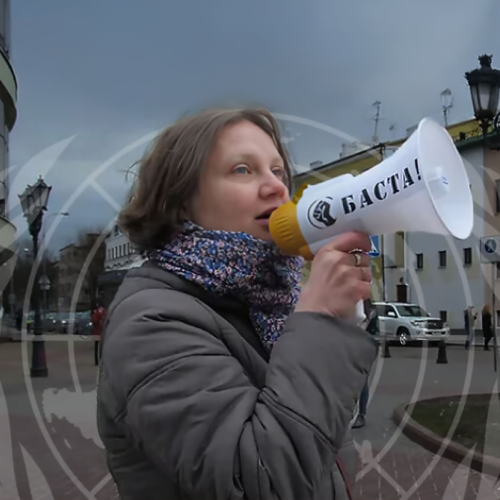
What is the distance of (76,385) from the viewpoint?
41.9 ft

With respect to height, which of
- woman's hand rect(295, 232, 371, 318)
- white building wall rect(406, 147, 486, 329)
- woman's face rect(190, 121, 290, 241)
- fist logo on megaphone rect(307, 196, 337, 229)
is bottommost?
woman's hand rect(295, 232, 371, 318)

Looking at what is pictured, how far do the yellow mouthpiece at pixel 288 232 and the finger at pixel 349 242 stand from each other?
0.23ft

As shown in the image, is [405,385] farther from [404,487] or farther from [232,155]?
[232,155]

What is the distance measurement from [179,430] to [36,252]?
14796 mm

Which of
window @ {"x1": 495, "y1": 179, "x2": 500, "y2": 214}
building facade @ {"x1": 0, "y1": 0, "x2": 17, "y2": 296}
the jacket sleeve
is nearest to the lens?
the jacket sleeve

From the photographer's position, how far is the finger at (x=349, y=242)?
1050 millimetres

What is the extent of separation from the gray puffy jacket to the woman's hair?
0.18 metres

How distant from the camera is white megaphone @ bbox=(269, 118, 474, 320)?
102 centimetres

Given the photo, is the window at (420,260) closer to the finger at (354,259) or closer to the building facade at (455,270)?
the building facade at (455,270)

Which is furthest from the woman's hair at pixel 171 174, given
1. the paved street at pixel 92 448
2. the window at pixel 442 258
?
the window at pixel 442 258

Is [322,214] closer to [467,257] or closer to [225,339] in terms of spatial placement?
[225,339]

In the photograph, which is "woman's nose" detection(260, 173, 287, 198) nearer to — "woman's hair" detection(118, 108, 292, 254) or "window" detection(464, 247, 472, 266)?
"woman's hair" detection(118, 108, 292, 254)

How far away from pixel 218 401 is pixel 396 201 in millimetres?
413

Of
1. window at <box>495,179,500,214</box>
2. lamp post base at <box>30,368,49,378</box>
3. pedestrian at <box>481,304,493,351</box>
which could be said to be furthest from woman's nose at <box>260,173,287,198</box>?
window at <box>495,179,500,214</box>
